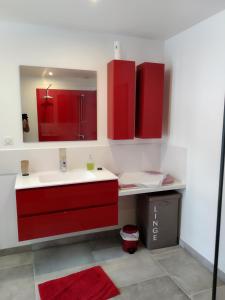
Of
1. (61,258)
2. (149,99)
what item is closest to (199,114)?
(149,99)

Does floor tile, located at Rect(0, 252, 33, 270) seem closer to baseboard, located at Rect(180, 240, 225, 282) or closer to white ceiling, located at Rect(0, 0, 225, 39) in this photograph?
baseboard, located at Rect(180, 240, 225, 282)

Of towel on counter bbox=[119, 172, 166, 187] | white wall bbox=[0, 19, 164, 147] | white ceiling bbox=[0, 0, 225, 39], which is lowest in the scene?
towel on counter bbox=[119, 172, 166, 187]

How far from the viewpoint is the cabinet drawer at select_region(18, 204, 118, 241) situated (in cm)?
201

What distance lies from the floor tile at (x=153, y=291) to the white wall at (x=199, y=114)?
0.48 metres

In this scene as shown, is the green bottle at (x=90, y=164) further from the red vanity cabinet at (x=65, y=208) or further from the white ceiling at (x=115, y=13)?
the white ceiling at (x=115, y=13)

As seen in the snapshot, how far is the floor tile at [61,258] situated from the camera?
7.45ft

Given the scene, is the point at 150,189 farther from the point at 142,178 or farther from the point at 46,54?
the point at 46,54

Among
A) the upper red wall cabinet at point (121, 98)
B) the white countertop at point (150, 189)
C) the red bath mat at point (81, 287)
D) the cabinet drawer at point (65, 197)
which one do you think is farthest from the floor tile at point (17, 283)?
the upper red wall cabinet at point (121, 98)

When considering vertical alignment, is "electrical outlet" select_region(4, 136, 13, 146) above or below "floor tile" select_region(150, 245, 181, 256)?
above

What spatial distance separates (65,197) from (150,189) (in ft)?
2.91

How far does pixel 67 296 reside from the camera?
1890mm

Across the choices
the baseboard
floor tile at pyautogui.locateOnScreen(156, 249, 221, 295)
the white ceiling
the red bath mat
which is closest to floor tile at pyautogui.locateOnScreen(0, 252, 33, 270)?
the red bath mat

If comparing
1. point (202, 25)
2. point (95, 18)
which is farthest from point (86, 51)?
point (202, 25)

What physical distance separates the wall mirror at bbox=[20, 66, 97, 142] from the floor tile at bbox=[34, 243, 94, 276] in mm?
1201
